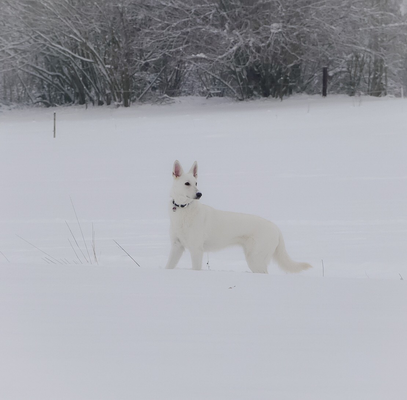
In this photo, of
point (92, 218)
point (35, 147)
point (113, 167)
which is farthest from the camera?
point (35, 147)

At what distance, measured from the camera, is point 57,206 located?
1075 cm

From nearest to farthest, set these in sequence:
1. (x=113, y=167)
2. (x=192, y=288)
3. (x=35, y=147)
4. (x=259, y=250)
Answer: (x=192, y=288) → (x=259, y=250) → (x=113, y=167) → (x=35, y=147)

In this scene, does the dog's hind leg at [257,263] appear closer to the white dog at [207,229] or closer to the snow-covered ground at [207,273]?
the white dog at [207,229]

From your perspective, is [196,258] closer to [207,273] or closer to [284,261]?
[284,261]

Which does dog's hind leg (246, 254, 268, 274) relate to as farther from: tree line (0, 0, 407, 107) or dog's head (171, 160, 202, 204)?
tree line (0, 0, 407, 107)

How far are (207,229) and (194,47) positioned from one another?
68.5 ft

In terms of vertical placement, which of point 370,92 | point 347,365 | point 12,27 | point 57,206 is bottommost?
point 57,206

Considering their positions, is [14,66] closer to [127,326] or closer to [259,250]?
[259,250]

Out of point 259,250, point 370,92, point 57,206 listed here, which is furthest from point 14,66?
point 259,250

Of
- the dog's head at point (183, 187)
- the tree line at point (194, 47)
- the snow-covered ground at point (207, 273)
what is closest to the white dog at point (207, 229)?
the dog's head at point (183, 187)

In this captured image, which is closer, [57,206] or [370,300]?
[370,300]

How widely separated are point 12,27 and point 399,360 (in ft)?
89.5

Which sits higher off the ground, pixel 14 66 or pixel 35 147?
pixel 14 66

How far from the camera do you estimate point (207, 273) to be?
13.8 feet
